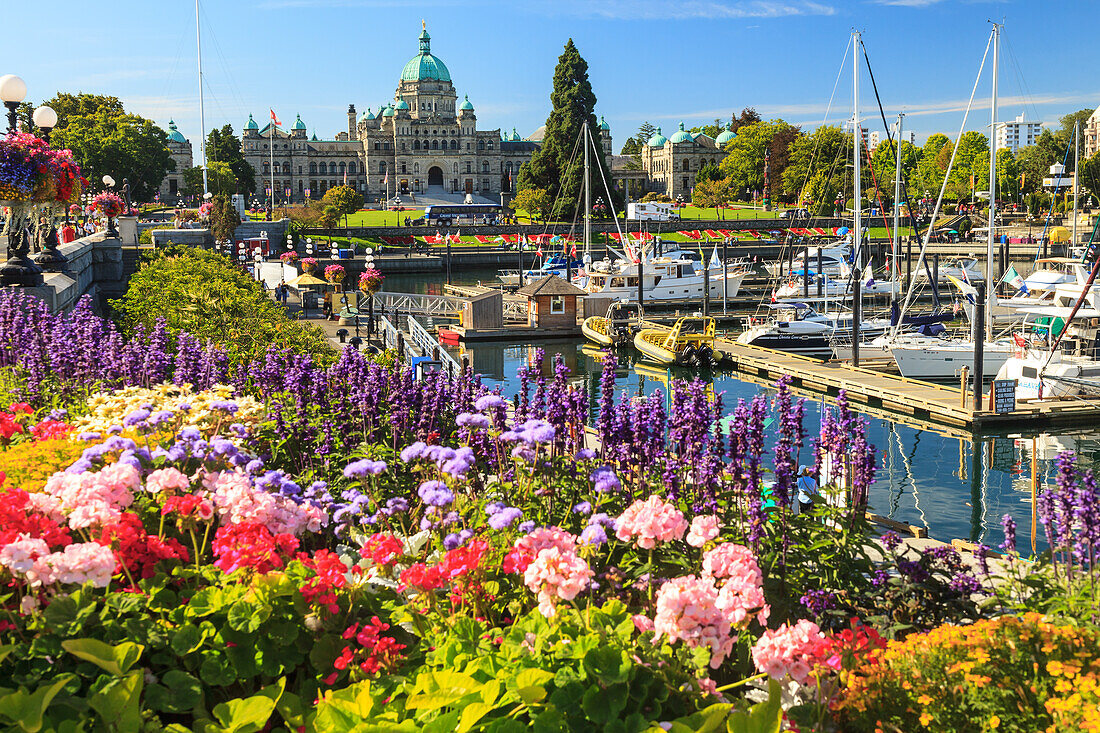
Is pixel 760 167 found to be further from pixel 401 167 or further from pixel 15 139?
pixel 15 139

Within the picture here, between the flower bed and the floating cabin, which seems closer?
the flower bed

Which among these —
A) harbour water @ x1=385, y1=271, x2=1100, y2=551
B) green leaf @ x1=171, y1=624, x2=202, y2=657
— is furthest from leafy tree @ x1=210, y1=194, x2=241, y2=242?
green leaf @ x1=171, y1=624, x2=202, y2=657

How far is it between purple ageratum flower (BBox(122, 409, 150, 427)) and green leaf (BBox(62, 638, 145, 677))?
3006mm

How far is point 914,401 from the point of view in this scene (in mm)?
23875

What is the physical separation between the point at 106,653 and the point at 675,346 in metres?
29.0

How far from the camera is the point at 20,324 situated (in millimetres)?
11852

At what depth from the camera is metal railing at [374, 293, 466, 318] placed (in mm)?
40312

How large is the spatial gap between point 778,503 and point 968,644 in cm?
173

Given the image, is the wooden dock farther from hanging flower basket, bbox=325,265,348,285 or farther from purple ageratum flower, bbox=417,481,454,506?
purple ageratum flower, bbox=417,481,454,506

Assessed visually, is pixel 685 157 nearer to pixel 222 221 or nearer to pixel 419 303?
pixel 222 221

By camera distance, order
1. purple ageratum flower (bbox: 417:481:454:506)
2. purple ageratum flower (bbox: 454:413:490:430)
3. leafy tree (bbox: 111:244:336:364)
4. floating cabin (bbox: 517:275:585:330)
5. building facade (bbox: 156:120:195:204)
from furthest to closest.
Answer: building facade (bbox: 156:120:195:204), floating cabin (bbox: 517:275:585:330), leafy tree (bbox: 111:244:336:364), purple ageratum flower (bbox: 454:413:490:430), purple ageratum flower (bbox: 417:481:454:506)

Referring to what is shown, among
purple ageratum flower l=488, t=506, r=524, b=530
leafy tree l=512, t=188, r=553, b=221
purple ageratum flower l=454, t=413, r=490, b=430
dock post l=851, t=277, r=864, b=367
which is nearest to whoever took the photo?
purple ageratum flower l=488, t=506, r=524, b=530

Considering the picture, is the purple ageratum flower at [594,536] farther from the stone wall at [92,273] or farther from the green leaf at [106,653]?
the stone wall at [92,273]

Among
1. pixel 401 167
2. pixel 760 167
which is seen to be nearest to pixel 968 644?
pixel 760 167
